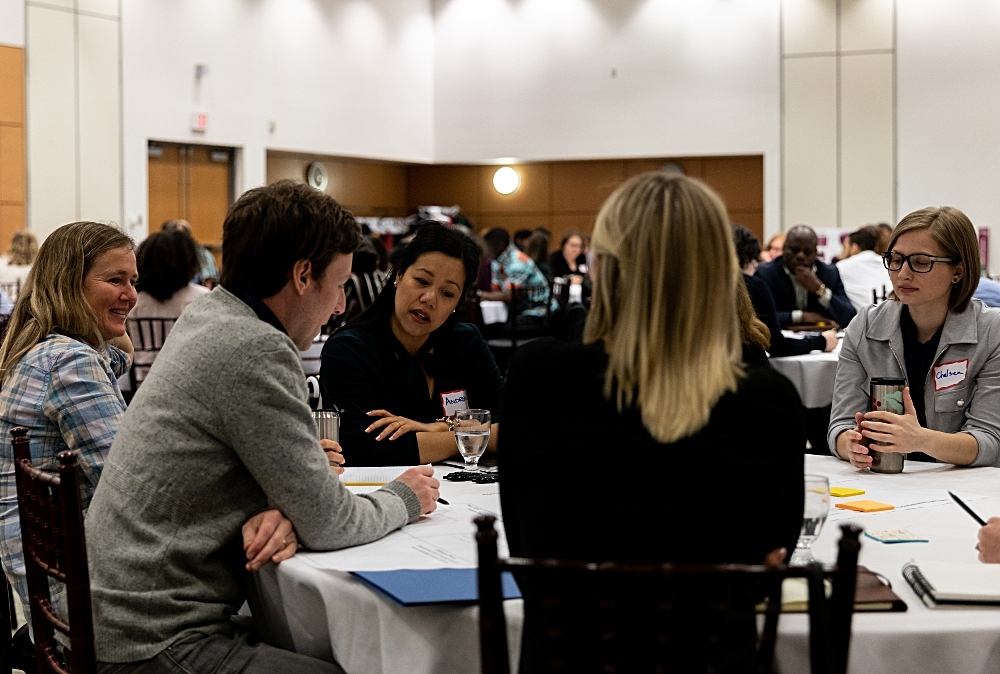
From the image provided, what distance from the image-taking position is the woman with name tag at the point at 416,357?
114 inches

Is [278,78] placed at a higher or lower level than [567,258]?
higher

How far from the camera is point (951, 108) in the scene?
13.1 metres

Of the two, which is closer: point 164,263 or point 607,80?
point 164,263

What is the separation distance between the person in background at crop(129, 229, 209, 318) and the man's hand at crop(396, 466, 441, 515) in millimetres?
3764

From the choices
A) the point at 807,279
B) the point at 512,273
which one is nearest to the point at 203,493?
the point at 807,279

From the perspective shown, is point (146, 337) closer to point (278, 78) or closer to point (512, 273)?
point (512, 273)

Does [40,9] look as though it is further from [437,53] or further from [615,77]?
[615,77]

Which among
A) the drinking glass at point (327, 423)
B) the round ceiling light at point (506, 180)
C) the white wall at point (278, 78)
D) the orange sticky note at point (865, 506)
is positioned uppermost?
the white wall at point (278, 78)

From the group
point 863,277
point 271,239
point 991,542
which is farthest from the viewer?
point 863,277

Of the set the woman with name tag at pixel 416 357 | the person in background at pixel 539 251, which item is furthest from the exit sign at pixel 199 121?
the woman with name tag at pixel 416 357

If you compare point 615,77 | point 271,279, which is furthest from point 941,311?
point 615,77

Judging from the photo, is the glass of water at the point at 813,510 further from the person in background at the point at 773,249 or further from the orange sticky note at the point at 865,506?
the person in background at the point at 773,249

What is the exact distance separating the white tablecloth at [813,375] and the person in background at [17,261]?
641cm

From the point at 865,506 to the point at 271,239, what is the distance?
4.19ft
